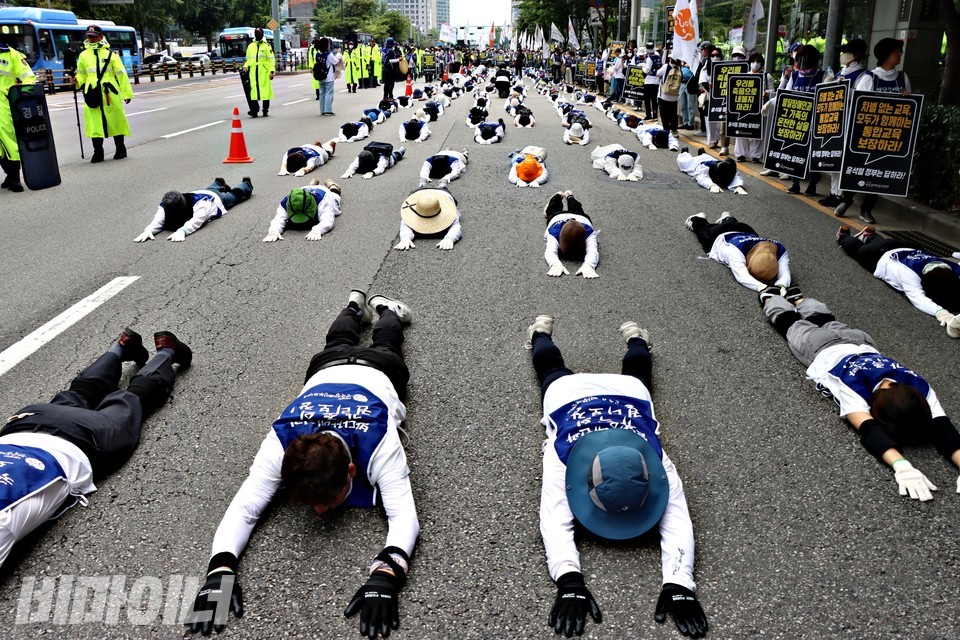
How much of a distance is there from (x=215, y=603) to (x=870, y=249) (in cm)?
674

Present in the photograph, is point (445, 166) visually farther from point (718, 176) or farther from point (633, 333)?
point (633, 333)

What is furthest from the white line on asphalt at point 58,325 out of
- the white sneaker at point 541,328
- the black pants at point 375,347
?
the white sneaker at point 541,328

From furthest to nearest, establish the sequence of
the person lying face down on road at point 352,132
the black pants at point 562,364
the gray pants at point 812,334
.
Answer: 1. the person lying face down on road at point 352,132
2. the gray pants at point 812,334
3. the black pants at point 562,364

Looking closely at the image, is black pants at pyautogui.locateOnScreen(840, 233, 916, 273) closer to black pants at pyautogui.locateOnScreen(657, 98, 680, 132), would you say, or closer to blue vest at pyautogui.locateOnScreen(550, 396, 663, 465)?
blue vest at pyautogui.locateOnScreen(550, 396, 663, 465)

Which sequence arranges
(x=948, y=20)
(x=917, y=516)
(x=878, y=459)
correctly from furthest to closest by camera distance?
1. (x=948, y=20)
2. (x=878, y=459)
3. (x=917, y=516)

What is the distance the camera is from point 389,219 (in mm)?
9500

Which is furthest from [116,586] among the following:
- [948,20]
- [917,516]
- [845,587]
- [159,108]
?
[159,108]

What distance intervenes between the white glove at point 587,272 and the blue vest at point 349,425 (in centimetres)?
372

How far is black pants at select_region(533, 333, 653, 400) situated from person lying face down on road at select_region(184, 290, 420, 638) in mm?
1052

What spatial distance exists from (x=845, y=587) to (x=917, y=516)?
0.75 metres

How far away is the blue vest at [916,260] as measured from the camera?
653 cm

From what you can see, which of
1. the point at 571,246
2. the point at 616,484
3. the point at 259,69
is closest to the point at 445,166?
the point at 571,246

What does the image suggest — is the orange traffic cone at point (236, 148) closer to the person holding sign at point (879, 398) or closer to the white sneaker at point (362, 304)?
the white sneaker at point (362, 304)

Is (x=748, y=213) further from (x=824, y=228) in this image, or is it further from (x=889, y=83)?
(x=889, y=83)
